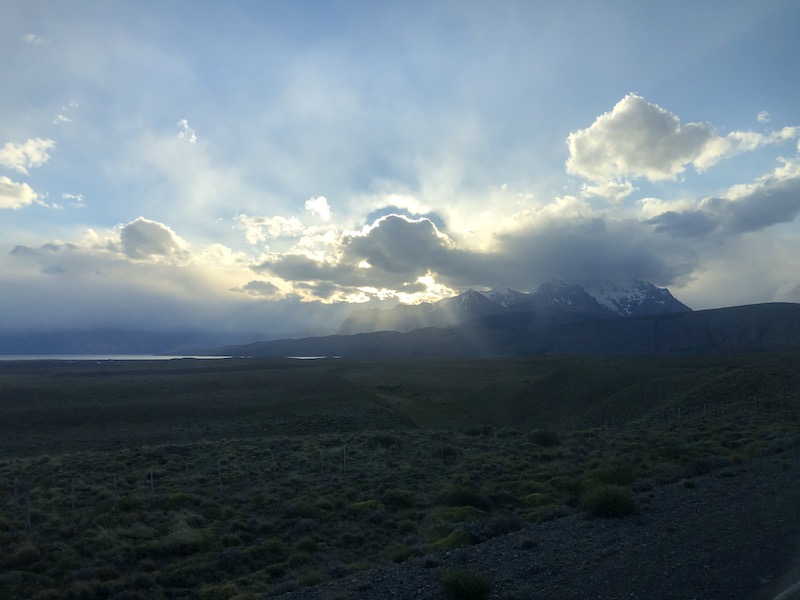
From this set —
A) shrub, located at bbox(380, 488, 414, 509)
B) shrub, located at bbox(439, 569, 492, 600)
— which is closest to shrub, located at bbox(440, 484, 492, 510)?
shrub, located at bbox(380, 488, 414, 509)

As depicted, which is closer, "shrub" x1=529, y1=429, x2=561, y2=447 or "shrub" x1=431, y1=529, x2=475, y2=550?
"shrub" x1=431, y1=529, x2=475, y2=550

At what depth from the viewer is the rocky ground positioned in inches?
297

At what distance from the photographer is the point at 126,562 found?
11891mm

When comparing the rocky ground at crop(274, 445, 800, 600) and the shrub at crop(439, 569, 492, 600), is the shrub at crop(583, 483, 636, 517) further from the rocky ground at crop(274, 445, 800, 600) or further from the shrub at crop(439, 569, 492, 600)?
the shrub at crop(439, 569, 492, 600)

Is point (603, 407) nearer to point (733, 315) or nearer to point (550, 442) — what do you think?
point (550, 442)

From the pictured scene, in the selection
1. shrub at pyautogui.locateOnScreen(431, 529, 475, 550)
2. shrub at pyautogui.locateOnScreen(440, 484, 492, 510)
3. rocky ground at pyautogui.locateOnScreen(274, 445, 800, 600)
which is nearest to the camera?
rocky ground at pyautogui.locateOnScreen(274, 445, 800, 600)

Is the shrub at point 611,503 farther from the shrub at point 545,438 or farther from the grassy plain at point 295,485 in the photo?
the shrub at point 545,438

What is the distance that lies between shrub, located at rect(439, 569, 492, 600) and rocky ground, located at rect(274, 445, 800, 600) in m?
0.17

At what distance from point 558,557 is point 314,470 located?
13.4m

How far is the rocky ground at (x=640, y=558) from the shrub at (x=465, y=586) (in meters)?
0.17


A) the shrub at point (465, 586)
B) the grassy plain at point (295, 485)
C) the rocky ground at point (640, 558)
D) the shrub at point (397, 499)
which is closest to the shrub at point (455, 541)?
the grassy plain at point (295, 485)

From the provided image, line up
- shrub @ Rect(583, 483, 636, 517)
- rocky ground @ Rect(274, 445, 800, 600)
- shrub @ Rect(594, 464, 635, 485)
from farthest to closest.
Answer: shrub @ Rect(594, 464, 635, 485) < shrub @ Rect(583, 483, 636, 517) < rocky ground @ Rect(274, 445, 800, 600)

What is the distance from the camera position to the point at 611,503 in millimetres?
11656

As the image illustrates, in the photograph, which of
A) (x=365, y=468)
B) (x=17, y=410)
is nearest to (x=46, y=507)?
(x=365, y=468)
